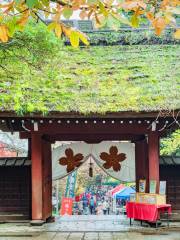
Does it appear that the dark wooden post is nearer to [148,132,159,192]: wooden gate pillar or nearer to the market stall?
the market stall

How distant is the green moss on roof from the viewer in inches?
452

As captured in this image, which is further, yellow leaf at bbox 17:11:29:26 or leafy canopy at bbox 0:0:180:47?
yellow leaf at bbox 17:11:29:26

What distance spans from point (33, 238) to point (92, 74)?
5356mm

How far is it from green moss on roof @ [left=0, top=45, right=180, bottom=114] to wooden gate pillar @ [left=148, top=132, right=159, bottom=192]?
121 cm

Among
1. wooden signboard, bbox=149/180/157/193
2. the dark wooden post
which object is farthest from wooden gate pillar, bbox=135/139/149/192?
the dark wooden post

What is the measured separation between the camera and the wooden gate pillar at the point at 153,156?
484 inches

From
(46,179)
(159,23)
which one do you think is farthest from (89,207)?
(159,23)

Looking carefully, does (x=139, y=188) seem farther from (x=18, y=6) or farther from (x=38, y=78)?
(x=18, y=6)

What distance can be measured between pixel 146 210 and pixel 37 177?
118 inches

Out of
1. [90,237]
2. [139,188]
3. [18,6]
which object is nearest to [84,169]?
[139,188]

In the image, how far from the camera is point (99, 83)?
12.9 m

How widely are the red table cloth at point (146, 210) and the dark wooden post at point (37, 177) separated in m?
2.53

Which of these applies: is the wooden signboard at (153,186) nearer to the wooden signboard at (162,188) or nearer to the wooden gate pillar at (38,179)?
the wooden signboard at (162,188)

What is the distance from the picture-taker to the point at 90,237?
1024cm
